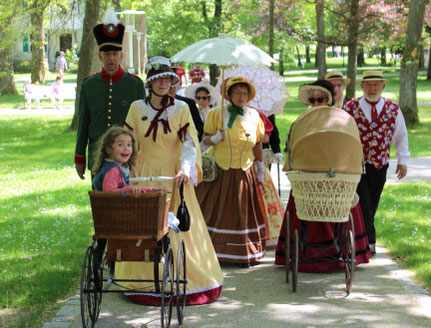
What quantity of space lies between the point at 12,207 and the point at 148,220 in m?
6.40

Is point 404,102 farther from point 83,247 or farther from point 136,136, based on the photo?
point 136,136

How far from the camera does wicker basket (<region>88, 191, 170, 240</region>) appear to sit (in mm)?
4707

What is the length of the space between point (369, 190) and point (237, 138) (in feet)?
5.52

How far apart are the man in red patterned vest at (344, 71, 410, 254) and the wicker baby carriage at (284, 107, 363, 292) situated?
4.87 ft

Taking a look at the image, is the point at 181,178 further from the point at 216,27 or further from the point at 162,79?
the point at 216,27

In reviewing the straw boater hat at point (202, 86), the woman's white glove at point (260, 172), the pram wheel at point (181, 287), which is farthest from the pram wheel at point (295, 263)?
the straw boater hat at point (202, 86)

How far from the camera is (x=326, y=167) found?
20.1 ft

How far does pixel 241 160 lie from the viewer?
25.4 feet

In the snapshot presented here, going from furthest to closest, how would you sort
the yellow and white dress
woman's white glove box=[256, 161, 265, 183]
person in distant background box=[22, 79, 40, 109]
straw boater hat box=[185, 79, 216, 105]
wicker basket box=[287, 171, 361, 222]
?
1. person in distant background box=[22, 79, 40, 109]
2. straw boater hat box=[185, 79, 216, 105]
3. woman's white glove box=[256, 161, 265, 183]
4. wicker basket box=[287, 171, 361, 222]
5. the yellow and white dress

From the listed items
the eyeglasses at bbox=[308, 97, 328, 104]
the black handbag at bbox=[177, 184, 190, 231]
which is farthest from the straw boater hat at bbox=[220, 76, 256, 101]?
the black handbag at bbox=[177, 184, 190, 231]

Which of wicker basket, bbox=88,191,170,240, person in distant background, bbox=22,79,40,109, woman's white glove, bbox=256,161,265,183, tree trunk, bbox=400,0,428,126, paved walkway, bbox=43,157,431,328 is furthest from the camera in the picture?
person in distant background, bbox=22,79,40,109

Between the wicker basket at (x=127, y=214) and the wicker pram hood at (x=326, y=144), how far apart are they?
6.09 feet

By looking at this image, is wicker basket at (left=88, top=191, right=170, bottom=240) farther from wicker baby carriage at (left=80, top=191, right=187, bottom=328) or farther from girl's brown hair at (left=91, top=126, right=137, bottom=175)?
girl's brown hair at (left=91, top=126, right=137, bottom=175)

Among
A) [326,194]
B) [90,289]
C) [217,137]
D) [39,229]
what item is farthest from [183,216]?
[39,229]
